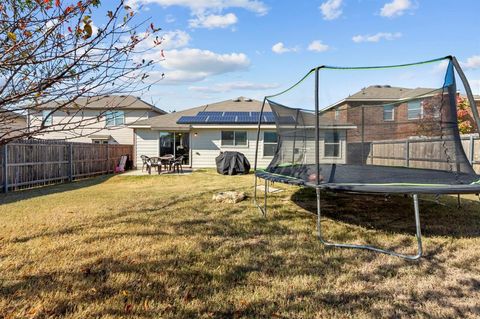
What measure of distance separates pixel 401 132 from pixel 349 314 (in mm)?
5103

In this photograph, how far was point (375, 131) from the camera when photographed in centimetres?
684

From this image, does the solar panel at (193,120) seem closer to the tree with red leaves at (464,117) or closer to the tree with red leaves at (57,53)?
the tree with red leaves at (464,117)

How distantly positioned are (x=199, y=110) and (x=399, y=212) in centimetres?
1542

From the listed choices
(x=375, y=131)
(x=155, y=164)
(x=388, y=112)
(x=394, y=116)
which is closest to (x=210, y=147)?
(x=155, y=164)

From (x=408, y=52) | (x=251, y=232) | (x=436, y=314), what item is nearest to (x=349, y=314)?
(x=436, y=314)

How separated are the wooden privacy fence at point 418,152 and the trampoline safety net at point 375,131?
0.01 metres

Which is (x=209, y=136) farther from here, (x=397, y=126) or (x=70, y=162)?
(x=397, y=126)

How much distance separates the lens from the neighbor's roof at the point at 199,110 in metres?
15.5

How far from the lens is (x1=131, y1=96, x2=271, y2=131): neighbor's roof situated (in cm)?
1551

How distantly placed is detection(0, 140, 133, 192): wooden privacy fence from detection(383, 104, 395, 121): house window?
715cm

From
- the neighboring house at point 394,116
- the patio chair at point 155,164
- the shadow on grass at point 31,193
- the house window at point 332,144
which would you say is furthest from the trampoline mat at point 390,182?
the patio chair at point 155,164

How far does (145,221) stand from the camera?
458 centimetres

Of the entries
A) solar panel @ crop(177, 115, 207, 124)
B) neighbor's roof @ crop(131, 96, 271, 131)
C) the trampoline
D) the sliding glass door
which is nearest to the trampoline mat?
the trampoline

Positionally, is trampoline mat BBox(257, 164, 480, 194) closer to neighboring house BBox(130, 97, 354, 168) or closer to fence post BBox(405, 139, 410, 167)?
fence post BBox(405, 139, 410, 167)
